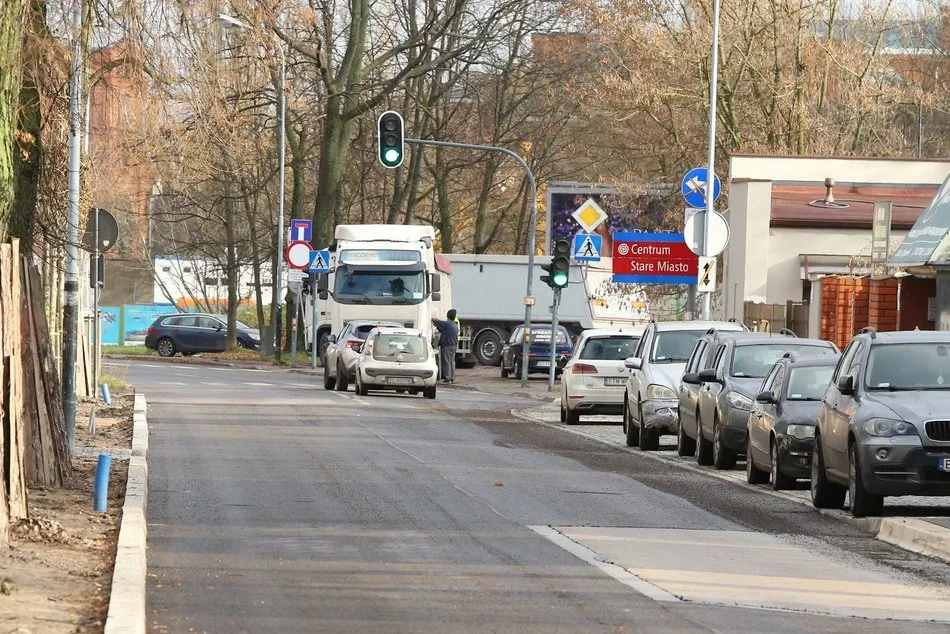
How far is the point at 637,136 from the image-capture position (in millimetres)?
52500

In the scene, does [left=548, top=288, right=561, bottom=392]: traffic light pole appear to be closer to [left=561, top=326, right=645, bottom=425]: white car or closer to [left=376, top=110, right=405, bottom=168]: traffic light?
[left=376, top=110, right=405, bottom=168]: traffic light

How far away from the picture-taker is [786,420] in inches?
696

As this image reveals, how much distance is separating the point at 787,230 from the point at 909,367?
76.9ft

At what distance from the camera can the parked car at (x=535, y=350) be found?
1933 inches

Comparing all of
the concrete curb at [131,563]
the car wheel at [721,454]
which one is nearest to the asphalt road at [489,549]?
the concrete curb at [131,563]

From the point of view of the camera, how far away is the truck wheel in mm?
57000

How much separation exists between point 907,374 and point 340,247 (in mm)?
29473

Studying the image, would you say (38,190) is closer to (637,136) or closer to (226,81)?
(226,81)

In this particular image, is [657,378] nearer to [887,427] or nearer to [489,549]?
[887,427]

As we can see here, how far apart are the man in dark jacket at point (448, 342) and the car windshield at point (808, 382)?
1012 inches

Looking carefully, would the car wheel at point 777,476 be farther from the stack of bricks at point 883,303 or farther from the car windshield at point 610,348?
the stack of bricks at point 883,303

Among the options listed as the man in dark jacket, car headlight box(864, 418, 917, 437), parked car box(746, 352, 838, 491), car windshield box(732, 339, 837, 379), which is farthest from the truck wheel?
car headlight box(864, 418, 917, 437)

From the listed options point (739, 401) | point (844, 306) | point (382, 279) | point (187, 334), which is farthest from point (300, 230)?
point (739, 401)

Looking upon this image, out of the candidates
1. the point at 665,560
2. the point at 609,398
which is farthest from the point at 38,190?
the point at 609,398
